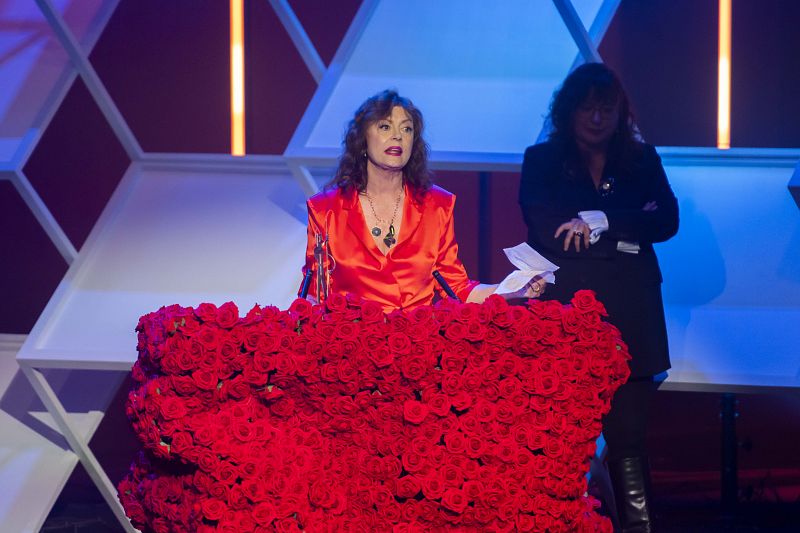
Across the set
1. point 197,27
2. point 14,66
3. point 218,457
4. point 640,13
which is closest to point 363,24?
point 197,27

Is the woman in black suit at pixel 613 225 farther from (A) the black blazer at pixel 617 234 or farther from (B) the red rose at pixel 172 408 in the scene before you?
(B) the red rose at pixel 172 408

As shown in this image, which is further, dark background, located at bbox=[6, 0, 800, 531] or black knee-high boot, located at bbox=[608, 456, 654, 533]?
dark background, located at bbox=[6, 0, 800, 531]

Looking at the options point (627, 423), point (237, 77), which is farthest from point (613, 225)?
point (237, 77)

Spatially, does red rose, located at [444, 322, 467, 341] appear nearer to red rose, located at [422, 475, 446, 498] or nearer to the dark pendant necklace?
red rose, located at [422, 475, 446, 498]

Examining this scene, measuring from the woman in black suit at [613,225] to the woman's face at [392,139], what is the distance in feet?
1.11

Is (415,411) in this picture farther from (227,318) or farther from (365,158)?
(365,158)

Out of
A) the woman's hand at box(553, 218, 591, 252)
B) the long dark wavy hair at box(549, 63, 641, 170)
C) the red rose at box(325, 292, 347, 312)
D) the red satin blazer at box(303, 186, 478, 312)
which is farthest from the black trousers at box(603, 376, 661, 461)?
the red rose at box(325, 292, 347, 312)

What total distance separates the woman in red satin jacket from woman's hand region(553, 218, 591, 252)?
9.3 inches

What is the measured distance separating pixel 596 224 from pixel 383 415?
90cm

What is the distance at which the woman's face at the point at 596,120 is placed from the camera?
2525 millimetres

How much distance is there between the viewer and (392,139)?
95.5 inches

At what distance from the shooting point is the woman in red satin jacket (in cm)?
242

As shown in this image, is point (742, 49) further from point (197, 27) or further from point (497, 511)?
point (497, 511)

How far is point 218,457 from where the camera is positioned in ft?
5.69
